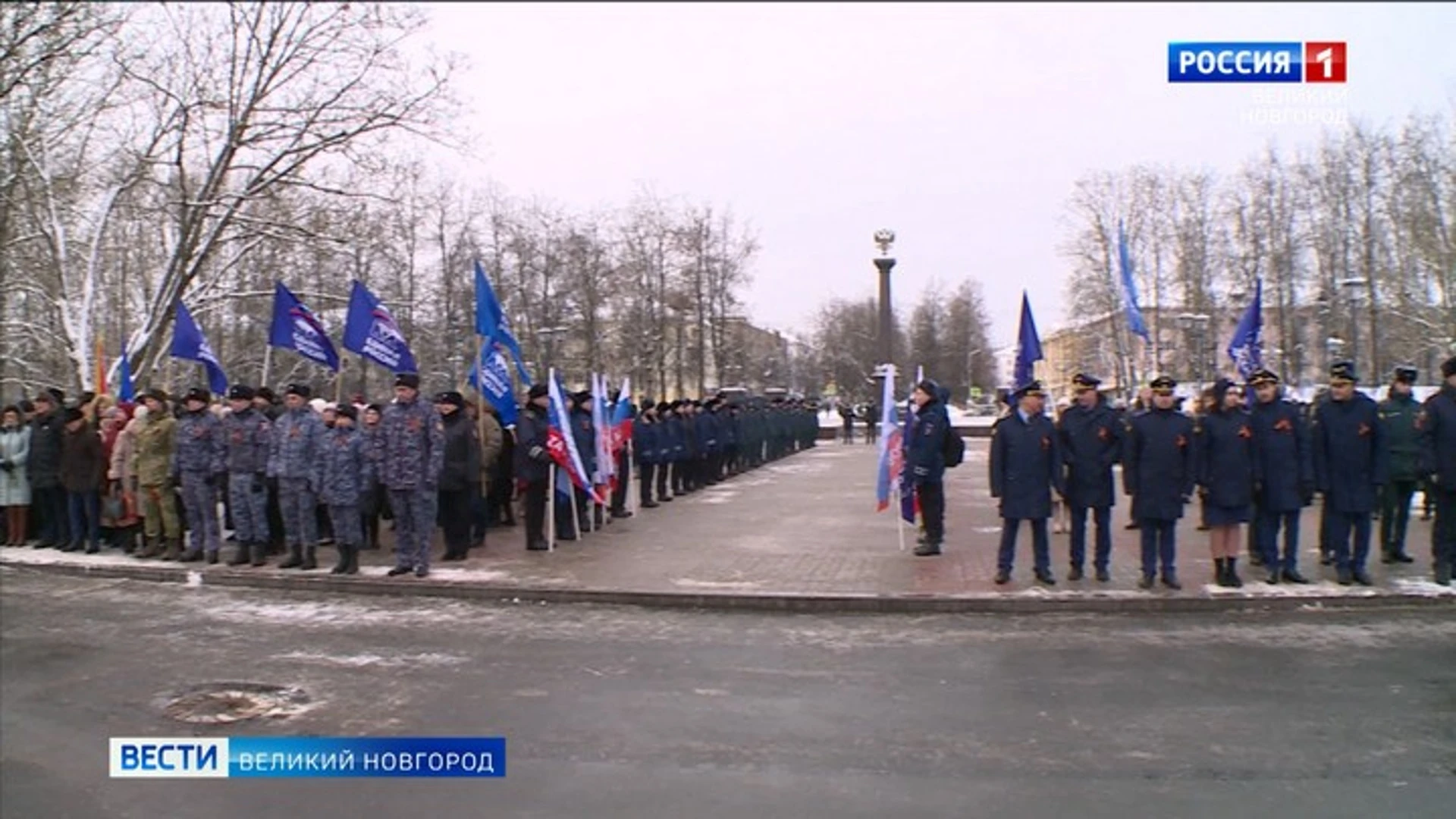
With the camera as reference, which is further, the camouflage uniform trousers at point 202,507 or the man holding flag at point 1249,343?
the man holding flag at point 1249,343

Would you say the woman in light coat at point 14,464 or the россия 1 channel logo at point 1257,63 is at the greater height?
the россия 1 channel logo at point 1257,63

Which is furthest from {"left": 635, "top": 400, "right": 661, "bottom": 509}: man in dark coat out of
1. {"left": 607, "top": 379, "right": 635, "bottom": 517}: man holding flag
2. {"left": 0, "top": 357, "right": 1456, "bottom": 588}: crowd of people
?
{"left": 0, "top": 357, "right": 1456, "bottom": 588}: crowd of people

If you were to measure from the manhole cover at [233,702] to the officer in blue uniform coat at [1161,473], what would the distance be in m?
7.73

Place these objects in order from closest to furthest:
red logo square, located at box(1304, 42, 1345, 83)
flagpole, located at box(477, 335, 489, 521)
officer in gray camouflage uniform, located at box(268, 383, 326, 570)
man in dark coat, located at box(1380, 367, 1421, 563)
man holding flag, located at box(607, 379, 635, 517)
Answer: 1. man in dark coat, located at box(1380, 367, 1421, 563)
2. red logo square, located at box(1304, 42, 1345, 83)
3. officer in gray camouflage uniform, located at box(268, 383, 326, 570)
4. flagpole, located at box(477, 335, 489, 521)
5. man holding flag, located at box(607, 379, 635, 517)

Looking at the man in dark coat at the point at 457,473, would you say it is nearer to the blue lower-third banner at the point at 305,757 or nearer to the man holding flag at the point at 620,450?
the man holding flag at the point at 620,450

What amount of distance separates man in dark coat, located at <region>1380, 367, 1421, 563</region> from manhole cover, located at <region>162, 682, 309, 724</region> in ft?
35.2

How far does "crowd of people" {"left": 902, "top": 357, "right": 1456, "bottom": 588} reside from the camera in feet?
32.9

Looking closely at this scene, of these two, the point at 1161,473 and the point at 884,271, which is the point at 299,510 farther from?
the point at 884,271

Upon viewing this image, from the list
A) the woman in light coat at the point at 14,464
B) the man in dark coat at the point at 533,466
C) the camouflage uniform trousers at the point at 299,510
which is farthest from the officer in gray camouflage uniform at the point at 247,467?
the woman in light coat at the point at 14,464

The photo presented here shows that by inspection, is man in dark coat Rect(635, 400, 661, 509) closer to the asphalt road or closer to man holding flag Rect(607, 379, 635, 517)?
man holding flag Rect(607, 379, 635, 517)

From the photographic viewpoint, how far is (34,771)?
536cm

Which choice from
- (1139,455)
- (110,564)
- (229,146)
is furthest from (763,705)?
(229,146)

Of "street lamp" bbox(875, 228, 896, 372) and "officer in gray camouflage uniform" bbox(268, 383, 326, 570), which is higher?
"street lamp" bbox(875, 228, 896, 372)

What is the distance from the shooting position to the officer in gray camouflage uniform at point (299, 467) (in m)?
11.5
